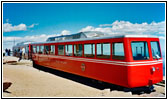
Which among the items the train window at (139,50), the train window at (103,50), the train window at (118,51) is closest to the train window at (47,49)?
the train window at (103,50)

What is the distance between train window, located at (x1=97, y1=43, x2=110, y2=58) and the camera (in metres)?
9.48

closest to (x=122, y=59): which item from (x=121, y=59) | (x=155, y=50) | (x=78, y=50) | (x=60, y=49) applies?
(x=121, y=59)

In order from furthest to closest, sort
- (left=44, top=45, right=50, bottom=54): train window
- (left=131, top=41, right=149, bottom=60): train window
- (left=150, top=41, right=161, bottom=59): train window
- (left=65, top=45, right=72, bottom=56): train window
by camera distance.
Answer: (left=44, top=45, right=50, bottom=54): train window < (left=65, top=45, right=72, bottom=56): train window < (left=150, top=41, right=161, bottom=59): train window < (left=131, top=41, right=149, bottom=60): train window

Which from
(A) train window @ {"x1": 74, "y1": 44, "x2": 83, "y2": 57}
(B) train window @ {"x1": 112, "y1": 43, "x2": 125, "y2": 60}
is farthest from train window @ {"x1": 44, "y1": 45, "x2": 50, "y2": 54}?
(B) train window @ {"x1": 112, "y1": 43, "x2": 125, "y2": 60}

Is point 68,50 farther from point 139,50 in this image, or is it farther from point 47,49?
point 139,50

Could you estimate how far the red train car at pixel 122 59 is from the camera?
858cm

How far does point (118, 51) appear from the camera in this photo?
893cm

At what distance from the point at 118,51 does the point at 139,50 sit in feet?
2.98

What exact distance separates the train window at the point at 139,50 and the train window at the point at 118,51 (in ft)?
1.51

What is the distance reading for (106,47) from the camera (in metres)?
9.55

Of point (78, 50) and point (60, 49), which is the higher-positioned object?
point (60, 49)

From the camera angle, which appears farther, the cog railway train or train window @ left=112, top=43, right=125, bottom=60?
train window @ left=112, top=43, right=125, bottom=60

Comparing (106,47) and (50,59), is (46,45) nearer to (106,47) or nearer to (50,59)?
(50,59)

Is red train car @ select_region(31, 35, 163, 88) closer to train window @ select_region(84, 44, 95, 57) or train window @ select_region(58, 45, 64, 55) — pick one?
train window @ select_region(84, 44, 95, 57)
